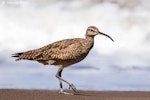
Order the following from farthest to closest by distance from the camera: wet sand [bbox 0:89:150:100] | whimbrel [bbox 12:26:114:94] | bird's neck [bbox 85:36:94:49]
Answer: bird's neck [bbox 85:36:94:49] < whimbrel [bbox 12:26:114:94] < wet sand [bbox 0:89:150:100]

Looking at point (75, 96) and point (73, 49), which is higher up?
point (73, 49)

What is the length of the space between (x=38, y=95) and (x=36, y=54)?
1753mm

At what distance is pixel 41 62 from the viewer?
42.3 feet

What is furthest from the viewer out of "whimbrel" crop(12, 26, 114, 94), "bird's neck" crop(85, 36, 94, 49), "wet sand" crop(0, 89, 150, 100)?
"bird's neck" crop(85, 36, 94, 49)

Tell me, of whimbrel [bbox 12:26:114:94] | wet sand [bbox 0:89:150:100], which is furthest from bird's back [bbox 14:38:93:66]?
wet sand [bbox 0:89:150:100]

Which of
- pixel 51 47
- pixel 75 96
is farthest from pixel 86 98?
pixel 51 47

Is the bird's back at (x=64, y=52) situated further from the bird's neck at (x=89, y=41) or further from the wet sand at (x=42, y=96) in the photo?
the wet sand at (x=42, y=96)

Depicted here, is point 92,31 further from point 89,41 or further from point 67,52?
point 67,52

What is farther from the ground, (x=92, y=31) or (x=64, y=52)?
(x=92, y=31)

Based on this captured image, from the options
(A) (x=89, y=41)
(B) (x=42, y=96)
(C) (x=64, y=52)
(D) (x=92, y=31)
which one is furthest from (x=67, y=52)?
(B) (x=42, y=96)

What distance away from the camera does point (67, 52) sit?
485 inches

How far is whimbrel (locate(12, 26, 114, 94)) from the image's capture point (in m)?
12.3

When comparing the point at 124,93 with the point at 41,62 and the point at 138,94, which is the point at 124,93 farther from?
the point at 41,62

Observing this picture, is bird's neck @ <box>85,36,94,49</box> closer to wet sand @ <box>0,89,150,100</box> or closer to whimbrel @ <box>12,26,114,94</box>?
whimbrel @ <box>12,26,114,94</box>
